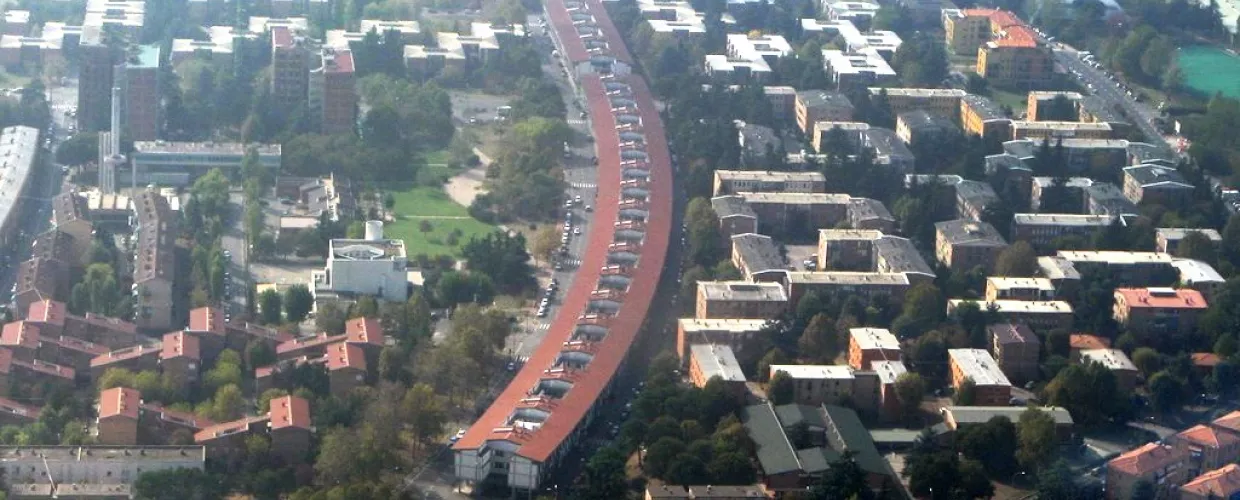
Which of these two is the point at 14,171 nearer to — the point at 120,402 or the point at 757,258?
the point at 120,402

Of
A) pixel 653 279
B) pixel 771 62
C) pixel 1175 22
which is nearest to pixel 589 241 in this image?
pixel 653 279

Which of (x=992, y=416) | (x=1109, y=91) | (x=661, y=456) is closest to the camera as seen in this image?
(x=661, y=456)

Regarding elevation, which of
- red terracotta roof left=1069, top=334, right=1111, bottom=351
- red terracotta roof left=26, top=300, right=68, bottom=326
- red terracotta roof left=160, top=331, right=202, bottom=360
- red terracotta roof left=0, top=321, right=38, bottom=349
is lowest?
red terracotta roof left=26, top=300, right=68, bottom=326

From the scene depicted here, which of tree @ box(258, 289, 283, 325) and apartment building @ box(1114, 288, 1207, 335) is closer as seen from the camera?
tree @ box(258, 289, 283, 325)

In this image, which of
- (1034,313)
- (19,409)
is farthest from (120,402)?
(1034,313)

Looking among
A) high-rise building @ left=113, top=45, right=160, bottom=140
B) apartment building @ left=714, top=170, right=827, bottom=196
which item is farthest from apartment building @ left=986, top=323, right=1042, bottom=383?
→ high-rise building @ left=113, top=45, right=160, bottom=140

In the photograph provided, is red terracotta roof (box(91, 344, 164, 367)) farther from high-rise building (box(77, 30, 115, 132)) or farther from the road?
high-rise building (box(77, 30, 115, 132))

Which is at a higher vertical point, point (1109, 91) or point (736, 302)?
point (736, 302)
